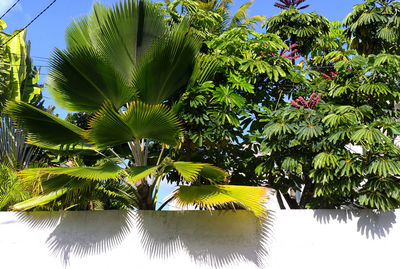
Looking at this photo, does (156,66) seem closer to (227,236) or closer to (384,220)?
(227,236)

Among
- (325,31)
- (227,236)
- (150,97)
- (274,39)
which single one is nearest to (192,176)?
(227,236)

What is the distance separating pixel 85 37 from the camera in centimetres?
675

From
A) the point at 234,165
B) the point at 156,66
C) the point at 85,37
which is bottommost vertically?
the point at 234,165

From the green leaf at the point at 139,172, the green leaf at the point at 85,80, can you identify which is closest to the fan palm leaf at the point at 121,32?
the green leaf at the point at 85,80

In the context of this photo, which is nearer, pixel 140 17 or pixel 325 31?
pixel 140 17

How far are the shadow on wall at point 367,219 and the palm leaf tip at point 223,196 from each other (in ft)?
3.05

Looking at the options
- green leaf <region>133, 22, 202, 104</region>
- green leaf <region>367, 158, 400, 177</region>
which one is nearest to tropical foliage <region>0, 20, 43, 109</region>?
green leaf <region>133, 22, 202, 104</region>

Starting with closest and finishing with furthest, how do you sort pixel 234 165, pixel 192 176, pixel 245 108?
pixel 192 176 → pixel 245 108 → pixel 234 165

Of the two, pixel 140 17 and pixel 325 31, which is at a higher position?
pixel 325 31

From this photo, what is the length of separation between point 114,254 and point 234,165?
2931mm

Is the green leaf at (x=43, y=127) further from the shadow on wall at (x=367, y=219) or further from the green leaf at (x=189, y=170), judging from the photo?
the shadow on wall at (x=367, y=219)

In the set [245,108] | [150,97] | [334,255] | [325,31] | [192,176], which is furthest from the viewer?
[325,31]

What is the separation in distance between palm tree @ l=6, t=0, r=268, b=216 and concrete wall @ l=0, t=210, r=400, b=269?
39cm

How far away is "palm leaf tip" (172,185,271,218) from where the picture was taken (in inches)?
216
